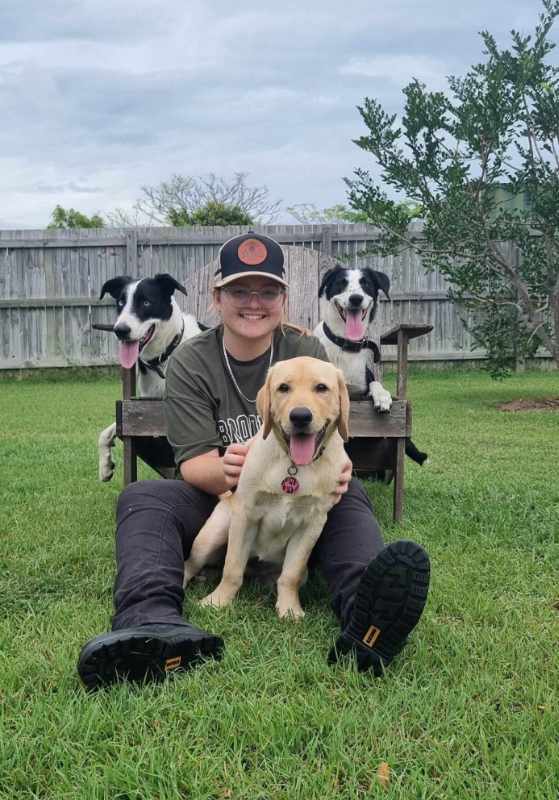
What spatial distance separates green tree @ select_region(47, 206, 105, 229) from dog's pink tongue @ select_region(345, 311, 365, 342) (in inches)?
754

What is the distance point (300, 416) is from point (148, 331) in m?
2.05

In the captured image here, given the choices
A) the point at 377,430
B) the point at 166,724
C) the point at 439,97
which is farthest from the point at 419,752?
the point at 439,97

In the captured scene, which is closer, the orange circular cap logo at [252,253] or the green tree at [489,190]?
the orange circular cap logo at [252,253]

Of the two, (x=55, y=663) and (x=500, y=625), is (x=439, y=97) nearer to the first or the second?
(x=500, y=625)

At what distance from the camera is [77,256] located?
465 inches

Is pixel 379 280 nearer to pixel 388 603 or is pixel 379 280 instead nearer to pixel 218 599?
pixel 218 599

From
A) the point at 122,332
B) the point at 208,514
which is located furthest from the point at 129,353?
the point at 208,514

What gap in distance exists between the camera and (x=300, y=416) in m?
2.35

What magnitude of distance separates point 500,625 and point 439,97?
22.0 ft

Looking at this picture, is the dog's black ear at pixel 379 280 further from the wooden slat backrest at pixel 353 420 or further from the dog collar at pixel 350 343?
the wooden slat backrest at pixel 353 420

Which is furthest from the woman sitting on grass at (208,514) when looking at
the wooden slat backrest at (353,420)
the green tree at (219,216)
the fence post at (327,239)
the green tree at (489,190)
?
the green tree at (219,216)

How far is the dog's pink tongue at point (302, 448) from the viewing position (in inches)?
95.4

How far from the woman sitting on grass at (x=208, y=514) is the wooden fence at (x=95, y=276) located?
28.9 feet

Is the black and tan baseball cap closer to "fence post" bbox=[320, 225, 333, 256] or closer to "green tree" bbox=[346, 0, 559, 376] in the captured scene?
"green tree" bbox=[346, 0, 559, 376]
